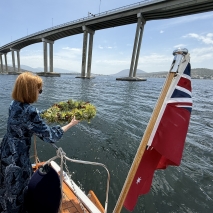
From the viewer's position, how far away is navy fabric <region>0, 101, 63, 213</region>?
6.56 ft

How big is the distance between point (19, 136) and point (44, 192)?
102 centimetres


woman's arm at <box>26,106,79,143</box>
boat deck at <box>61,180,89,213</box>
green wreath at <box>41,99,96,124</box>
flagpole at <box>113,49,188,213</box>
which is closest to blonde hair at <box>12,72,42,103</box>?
woman's arm at <box>26,106,79,143</box>

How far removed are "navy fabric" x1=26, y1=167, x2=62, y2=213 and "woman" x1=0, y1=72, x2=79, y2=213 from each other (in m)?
0.15

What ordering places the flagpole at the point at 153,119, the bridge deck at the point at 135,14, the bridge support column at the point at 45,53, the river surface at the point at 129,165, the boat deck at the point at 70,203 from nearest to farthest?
the flagpole at the point at 153,119 < the boat deck at the point at 70,203 < the river surface at the point at 129,165 < the bridge deck at the point at 135,14 < the bridge support column at the point at 45,53

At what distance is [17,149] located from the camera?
6.83 feet

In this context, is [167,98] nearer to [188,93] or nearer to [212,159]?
[188,93]

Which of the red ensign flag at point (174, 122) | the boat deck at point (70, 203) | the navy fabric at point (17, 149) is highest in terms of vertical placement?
the red ensign flag at point (174, 122)

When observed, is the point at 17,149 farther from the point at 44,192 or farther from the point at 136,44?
the point at 136,44

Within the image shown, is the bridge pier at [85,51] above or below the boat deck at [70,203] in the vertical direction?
above

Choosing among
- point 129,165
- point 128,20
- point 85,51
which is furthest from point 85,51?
point 129,165

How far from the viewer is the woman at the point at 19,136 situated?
200 cm

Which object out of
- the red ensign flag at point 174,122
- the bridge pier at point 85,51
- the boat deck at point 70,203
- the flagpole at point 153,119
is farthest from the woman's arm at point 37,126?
the bridge pier at point 85,51

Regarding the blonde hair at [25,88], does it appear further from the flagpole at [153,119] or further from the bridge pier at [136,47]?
the bridge pier at [136,47]

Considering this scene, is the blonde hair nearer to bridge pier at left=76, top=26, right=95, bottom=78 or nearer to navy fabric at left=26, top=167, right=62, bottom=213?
navy fabric at left=26, top=167, right=62, bottom=213
